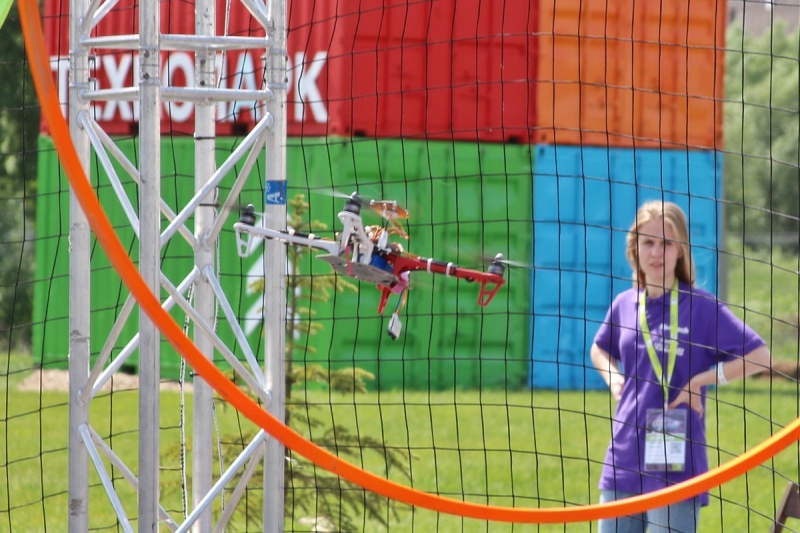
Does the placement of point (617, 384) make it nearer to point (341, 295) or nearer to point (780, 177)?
point (341, 295)

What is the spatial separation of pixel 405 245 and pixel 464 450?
3990mm

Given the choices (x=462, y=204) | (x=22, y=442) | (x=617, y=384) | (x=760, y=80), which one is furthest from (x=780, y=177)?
(x=617, y=384)

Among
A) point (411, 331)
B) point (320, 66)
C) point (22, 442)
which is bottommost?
point (22, 442)

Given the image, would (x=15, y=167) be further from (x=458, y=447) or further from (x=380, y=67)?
(x=458, y=447)

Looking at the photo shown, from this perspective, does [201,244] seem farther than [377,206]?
Yes

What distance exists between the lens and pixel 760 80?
32375mm

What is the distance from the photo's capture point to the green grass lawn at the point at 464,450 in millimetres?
6520

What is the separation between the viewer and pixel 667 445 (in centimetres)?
439

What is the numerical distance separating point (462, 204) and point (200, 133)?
6.30m

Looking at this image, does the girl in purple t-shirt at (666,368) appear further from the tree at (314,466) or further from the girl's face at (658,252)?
the tree at (314,466)

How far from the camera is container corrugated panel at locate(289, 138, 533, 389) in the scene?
9797 millimetres

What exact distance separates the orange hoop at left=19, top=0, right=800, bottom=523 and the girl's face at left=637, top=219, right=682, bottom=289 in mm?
863

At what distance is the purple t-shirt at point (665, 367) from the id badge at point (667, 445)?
0.08 feet

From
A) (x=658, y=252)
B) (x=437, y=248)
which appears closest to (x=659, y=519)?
(x=658, y=252)
